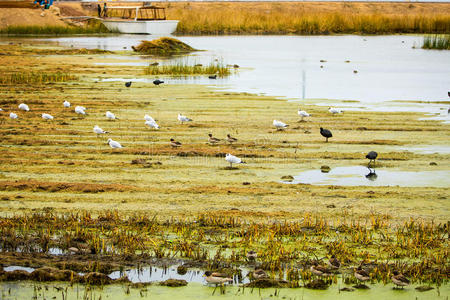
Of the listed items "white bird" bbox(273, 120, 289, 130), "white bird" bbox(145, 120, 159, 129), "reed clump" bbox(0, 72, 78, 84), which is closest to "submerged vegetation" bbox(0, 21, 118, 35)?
"reed clump" bbox(0, 72, 78, 84)

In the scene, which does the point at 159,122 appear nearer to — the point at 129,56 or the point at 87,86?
the point at 87,86

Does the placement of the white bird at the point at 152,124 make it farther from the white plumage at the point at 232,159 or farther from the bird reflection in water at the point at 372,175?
the bird reflection in water at the point at 372,175

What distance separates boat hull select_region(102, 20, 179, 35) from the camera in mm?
50844

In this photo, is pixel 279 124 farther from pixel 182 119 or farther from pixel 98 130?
pixel 98 130

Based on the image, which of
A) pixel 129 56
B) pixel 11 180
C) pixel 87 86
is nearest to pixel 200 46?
pixel 129 56

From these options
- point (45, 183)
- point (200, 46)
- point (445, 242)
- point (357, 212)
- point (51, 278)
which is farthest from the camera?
point (200, 46)

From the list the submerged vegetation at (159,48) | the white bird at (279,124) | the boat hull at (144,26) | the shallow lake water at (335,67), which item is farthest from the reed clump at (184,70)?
the boat hull at (144,26)

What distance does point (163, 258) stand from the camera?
6.53 meters

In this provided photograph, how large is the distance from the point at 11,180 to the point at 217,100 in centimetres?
887

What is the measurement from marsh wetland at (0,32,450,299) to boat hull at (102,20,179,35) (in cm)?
3322

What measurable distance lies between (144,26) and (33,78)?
3232cm

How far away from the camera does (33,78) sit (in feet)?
67.1

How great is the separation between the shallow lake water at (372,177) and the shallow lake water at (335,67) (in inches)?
266

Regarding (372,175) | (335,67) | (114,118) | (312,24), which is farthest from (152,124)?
(312,24)
